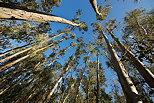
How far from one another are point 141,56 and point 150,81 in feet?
4.34

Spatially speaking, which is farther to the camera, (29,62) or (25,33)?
(29,62)

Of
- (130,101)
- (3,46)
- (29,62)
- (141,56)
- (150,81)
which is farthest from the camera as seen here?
(29,62)

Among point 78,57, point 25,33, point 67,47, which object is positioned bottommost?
point 78,57

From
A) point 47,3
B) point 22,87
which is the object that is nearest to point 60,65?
point 22,87

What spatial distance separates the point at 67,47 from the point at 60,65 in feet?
14.1

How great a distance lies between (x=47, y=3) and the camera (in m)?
11.7

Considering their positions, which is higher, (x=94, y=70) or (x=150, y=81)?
(x=150, y=81)

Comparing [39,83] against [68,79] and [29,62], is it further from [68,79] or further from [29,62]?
[68,79]

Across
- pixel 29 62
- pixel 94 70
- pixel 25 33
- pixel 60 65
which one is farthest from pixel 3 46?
pixel 94 70

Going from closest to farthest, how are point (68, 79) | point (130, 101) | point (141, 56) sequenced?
point (130, 101)
point (141, 56)
point (68, 79)

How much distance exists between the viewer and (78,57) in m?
18.8

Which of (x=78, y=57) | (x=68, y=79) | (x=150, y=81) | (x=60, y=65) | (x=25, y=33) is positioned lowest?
(x=68, y=79)

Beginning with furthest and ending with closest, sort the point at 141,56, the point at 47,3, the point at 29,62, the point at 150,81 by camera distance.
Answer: the point at 29,62
the point at 47,3
the point at 150,81
the point at 141,56

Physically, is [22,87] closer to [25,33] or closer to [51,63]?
[51,63]
